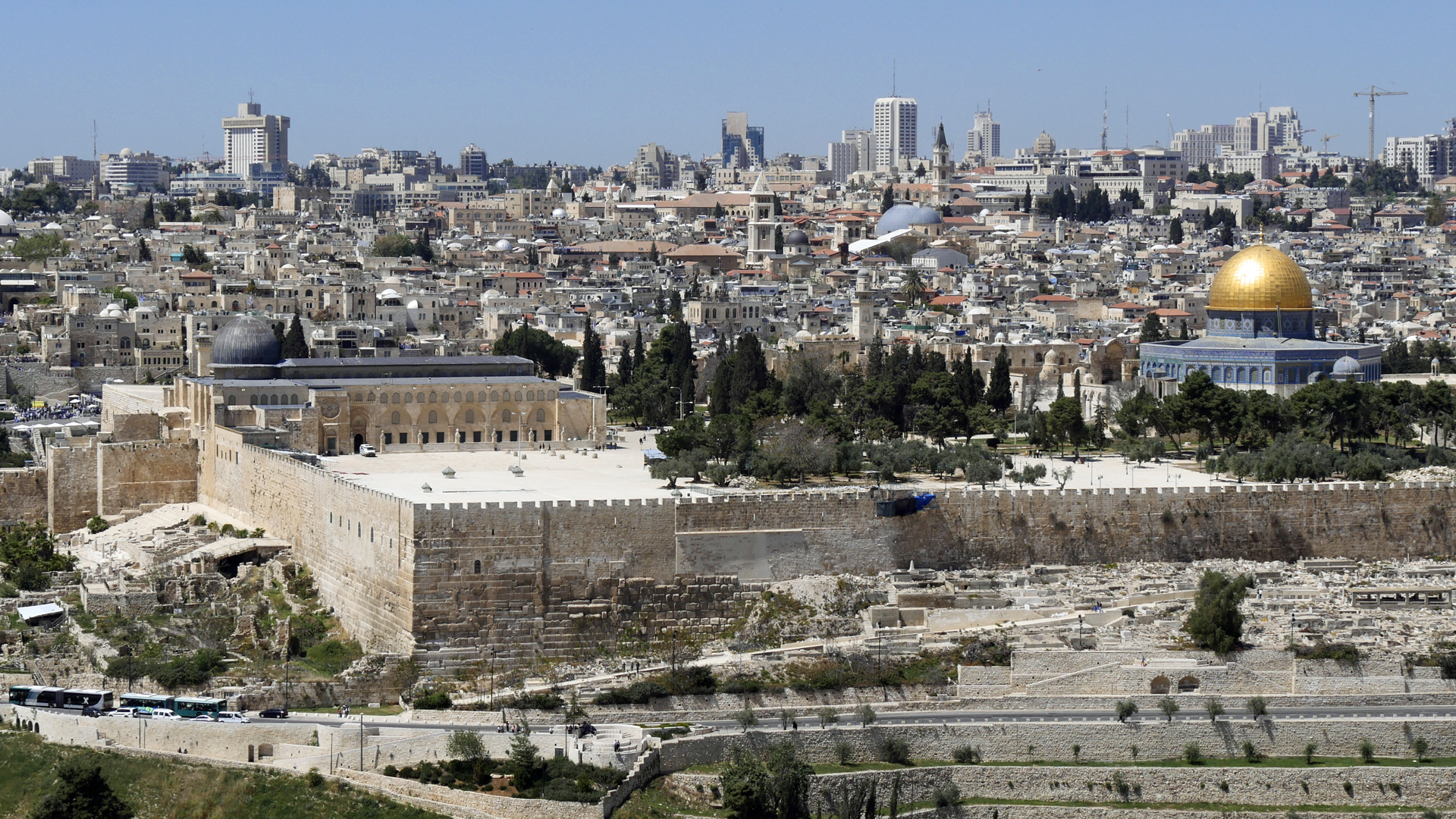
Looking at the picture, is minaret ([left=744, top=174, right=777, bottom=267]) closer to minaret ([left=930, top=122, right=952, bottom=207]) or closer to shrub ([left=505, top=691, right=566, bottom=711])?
minaret ([left=930, top=122, right=952, bottom=207])

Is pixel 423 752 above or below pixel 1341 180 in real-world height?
below

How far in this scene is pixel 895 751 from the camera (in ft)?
107

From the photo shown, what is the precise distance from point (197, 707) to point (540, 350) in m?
33.4

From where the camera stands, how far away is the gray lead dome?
166ft

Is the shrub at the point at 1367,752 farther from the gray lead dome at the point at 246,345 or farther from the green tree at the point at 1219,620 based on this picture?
the gray lead dome at the point at 246,345

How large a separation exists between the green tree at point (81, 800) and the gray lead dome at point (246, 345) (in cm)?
2054

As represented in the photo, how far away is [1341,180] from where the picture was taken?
173500 mm

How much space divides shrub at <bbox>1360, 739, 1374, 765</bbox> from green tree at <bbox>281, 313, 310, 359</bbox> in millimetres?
34110

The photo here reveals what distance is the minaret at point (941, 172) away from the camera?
14838 centimetres

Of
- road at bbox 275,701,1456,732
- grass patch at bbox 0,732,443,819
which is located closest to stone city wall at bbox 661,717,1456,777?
road at bbox 275,701,1456,732

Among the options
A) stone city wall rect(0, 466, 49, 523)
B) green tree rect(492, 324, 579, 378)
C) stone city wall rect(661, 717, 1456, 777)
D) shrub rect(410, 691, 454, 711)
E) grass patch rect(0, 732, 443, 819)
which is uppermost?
green tree rect(492, 324, 579, 378)

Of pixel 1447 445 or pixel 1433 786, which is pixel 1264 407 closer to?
pixel 1447 445

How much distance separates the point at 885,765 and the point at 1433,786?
706 centimetres

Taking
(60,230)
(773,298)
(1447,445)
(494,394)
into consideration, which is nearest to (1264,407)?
(1447,445)
